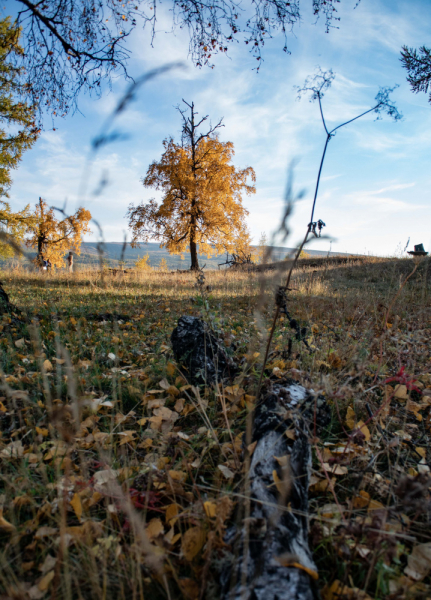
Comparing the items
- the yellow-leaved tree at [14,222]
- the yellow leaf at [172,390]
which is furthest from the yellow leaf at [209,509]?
the yellow-leaved tree at [14,222]

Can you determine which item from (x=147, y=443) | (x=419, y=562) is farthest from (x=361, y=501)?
(x=147, y=443)

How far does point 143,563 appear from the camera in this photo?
0.96m

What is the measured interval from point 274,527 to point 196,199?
18.6 metres

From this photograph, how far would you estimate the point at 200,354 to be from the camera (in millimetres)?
2146

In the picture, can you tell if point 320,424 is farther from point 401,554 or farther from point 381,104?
point 381,104

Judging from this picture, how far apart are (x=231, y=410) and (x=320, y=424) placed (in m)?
0.52

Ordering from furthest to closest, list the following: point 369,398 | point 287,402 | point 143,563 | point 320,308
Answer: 1. point 320,308
2. point 369,398
3. point 287,402
4. point 143,563

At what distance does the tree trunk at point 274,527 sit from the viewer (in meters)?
0.76

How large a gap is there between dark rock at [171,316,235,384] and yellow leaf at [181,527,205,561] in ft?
3.24

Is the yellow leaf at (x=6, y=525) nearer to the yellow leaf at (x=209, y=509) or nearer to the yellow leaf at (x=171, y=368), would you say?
the yellow leaf at (x=209, y=509)

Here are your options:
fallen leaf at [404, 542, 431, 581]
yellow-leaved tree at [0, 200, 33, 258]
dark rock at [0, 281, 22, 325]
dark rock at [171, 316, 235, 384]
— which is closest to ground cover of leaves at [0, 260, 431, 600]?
fallen leaf at [404, 542, 431, 581]

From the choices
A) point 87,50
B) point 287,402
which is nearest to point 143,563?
point 287,402

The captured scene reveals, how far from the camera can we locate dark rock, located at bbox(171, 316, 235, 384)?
81.5 inches

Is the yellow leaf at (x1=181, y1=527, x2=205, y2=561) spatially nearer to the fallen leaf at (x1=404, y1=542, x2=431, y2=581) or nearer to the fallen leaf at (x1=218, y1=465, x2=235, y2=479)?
the fallen leaf at (x1=218, y1=465, x2=235, y2=479)
